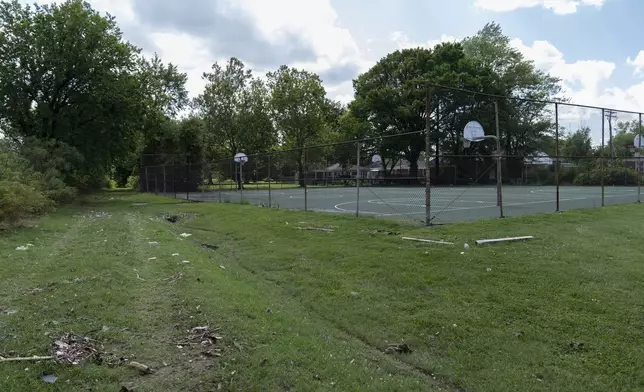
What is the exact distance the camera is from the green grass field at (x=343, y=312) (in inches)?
151

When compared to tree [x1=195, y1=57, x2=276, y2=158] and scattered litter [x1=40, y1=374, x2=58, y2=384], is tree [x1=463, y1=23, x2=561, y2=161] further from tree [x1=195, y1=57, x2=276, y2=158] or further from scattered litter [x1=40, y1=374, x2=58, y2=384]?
scattered litter [x1=40, y1=374, x2=58, y2=384]

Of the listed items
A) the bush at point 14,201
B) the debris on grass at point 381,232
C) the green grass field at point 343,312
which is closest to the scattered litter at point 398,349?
the green grass field at point 343,312

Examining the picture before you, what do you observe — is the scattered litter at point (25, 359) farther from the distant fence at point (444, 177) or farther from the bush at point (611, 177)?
the bush at point (611, 177)

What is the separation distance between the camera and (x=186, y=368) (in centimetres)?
391

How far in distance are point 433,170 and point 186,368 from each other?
2062cm

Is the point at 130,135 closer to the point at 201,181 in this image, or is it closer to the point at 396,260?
the point at 201,181

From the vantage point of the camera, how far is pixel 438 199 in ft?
72.2

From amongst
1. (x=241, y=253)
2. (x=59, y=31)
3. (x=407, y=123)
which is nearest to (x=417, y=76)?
(x=407, y=123)

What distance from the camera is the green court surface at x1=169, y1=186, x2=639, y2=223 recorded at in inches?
677

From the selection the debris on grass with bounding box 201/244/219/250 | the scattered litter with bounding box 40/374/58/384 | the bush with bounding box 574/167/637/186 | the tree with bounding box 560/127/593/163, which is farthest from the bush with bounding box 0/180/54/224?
the bush with bounding box 574/167/637/186

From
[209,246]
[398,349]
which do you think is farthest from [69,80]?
[398,349]

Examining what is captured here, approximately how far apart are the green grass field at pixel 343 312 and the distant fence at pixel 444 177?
161 inches

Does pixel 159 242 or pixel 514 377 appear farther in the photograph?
pixel 159 242

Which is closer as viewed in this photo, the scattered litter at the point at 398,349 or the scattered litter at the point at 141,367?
the scattered litter at the point at 141,367
